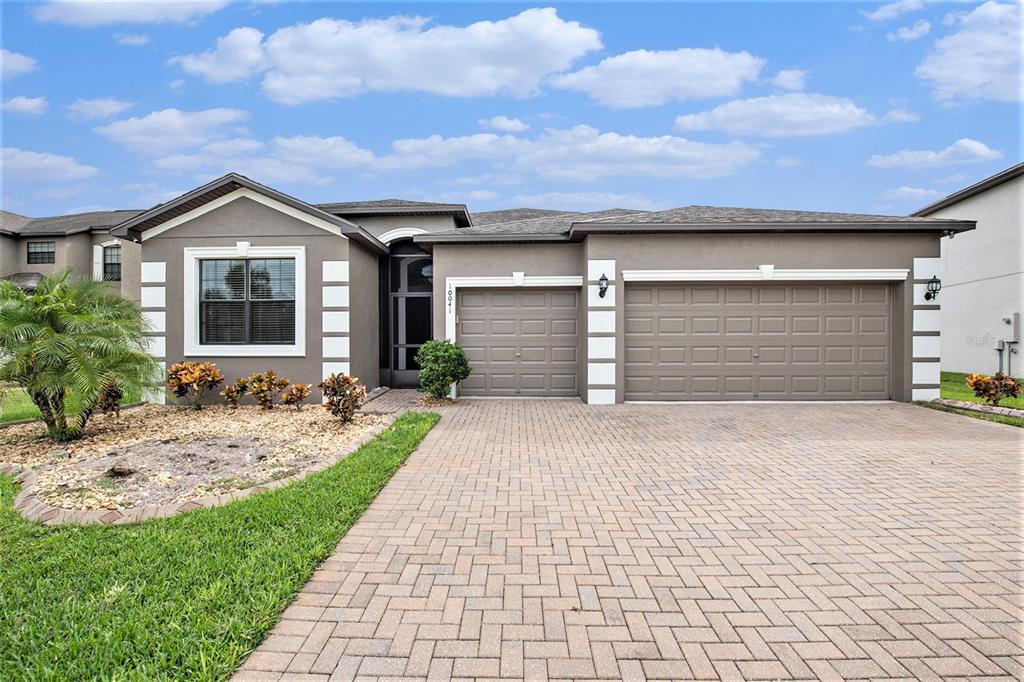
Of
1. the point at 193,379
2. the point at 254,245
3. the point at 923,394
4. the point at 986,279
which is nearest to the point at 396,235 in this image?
the point at 254,245

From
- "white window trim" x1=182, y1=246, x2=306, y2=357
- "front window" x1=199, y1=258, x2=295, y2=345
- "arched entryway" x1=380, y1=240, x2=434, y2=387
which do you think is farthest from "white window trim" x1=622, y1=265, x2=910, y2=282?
"front window" x1=199, y1=258, x2=295, y2=345

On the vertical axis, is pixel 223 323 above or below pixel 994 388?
above

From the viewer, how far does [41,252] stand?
2230cm

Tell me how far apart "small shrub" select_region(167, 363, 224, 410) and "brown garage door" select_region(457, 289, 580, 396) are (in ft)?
16.4

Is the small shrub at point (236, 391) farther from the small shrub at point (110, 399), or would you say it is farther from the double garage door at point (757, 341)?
the double garage door at point (757, 341)

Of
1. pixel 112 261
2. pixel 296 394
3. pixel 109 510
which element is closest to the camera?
pixel 109 510

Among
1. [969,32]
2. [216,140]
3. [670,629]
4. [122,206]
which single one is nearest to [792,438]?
[670,629]

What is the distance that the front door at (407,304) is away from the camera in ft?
44.7

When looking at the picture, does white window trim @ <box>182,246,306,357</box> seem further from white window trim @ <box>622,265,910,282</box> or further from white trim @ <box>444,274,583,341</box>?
white window trim @ <box>622,265,910,282</box>

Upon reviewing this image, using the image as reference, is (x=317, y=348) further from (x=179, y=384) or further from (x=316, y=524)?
(x=316, y=524)

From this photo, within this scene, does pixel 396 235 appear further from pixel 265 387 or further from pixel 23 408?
pixel 23 408

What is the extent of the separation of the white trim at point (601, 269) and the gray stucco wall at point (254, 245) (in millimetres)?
5087

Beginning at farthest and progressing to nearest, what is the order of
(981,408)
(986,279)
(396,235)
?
→ (986,279)
(396,235)
(981,408)

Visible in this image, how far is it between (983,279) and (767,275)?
11.1 meters
